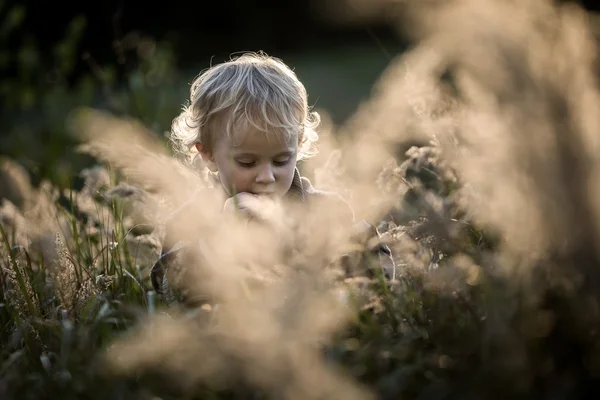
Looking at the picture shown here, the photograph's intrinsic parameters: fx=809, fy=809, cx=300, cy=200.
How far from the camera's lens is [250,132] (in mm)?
2691

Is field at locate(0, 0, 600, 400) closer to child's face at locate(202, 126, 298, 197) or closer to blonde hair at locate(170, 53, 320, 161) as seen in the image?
child's face at locate(202, 126, 298, 197)

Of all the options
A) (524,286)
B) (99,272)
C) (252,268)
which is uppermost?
(524,286)

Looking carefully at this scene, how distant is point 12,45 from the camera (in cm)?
968

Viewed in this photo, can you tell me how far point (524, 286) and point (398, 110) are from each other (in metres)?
0.70

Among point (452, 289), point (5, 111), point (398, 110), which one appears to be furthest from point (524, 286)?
point (5, 111)

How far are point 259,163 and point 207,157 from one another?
0.36 metres

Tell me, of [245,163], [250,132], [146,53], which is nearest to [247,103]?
[250,132]

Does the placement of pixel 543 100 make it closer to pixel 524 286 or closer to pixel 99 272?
pixel 524 286

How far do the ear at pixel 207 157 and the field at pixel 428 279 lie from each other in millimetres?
712

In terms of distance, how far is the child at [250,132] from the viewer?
8.63 feet

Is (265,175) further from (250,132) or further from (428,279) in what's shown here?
(428,279)

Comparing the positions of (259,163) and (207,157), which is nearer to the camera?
(259,163)

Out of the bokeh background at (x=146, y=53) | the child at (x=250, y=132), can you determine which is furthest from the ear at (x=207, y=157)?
the bokeh background at (x=146, y=53)

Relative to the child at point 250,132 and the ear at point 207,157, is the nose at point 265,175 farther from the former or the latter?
the ear at point 207,157
